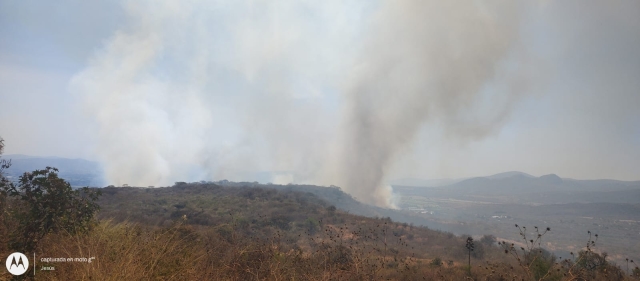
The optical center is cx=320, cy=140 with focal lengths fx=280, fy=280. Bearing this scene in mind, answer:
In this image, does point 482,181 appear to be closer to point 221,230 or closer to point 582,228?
point 582,228

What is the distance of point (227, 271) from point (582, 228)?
231 ft

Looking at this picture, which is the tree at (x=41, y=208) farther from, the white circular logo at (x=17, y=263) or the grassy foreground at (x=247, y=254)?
the white circular logo at (x=17, y=263)

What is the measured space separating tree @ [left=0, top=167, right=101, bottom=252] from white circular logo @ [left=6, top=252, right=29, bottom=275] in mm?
877

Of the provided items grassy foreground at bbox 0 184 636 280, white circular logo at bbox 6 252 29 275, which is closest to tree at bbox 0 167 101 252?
grassy foreground at bbox 0 184 636 280

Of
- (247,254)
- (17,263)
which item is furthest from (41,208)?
(247,254)

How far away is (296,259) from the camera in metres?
8.41

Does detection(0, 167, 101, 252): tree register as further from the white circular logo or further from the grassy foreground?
the white circular logo

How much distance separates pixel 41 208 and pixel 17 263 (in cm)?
305

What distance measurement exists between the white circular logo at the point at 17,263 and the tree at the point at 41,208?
2.88 feet

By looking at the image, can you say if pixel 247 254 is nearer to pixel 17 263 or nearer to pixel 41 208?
pixel 17 263

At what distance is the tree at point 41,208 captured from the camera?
6.62m

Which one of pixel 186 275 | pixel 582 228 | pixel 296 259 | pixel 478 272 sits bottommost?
pixel 582 228

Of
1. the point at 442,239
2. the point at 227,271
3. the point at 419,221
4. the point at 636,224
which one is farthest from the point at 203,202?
the point at 636,224

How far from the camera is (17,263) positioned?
521 cm
